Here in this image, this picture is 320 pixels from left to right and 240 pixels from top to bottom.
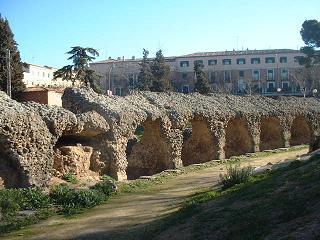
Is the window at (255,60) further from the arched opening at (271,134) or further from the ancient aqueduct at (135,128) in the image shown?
the arched opening at (271,134)

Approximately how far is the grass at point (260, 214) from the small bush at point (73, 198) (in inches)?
136

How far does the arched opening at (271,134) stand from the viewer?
30134 millimetres

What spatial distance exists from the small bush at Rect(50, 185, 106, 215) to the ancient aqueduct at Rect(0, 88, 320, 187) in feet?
2.62

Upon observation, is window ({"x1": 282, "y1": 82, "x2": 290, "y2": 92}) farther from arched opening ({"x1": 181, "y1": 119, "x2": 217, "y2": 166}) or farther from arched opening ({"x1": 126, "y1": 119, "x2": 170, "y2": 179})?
arched opening ({"x1": 126, "y1": 119, "x2": 170, "y2": 179})

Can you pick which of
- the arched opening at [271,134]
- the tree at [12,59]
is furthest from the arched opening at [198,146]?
the tree at [12,59]

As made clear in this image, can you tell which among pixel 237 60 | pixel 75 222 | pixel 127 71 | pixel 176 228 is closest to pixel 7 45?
pixel 75 222

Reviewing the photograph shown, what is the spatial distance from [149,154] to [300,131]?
603 inches

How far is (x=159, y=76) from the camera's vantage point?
53438mm

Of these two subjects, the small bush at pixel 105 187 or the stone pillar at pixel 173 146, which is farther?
the stone pillar at pixel 173 146

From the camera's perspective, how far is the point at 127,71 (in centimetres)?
7356

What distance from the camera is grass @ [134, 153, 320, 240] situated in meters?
6.50

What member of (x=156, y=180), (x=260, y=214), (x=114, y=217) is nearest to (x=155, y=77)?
(x=156, y=180)

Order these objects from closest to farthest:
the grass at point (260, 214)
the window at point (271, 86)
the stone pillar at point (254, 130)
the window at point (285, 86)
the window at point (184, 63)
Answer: the grass at point (260, 214)
the stone pillar at point (254, 130)
the window at point (285, 86)
the window at point (271, 86)
the window at point (184, 63)

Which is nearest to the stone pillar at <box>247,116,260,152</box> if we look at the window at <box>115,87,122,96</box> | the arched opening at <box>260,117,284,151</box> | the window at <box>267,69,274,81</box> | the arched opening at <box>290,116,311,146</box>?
the arched opening at <box>260,117,284,151</box>
